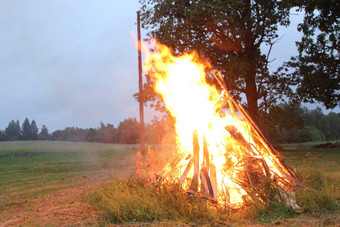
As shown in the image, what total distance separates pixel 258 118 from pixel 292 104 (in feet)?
12.8

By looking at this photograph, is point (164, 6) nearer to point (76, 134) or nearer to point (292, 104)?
point (292, 104)

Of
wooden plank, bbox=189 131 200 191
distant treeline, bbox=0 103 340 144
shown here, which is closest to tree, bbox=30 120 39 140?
distant treeline, bbox=0 103 340 144

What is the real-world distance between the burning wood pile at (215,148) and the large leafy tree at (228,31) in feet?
33.2

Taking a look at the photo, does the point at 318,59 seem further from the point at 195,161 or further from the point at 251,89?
the point at 195,161

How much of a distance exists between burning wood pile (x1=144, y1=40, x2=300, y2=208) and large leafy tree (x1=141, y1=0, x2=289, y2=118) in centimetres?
1011

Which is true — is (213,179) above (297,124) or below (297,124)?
below

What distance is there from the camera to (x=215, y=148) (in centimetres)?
804

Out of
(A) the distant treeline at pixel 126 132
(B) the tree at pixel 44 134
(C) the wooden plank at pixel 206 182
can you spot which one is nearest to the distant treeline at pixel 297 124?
(A) the distant treeline at pixel 126 132

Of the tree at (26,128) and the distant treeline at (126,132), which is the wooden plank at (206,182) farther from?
the tree at (26,128)

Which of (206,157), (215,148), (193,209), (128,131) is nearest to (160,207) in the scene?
(193,209)

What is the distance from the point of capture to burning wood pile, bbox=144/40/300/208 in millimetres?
6934

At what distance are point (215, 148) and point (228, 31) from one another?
13.3 m

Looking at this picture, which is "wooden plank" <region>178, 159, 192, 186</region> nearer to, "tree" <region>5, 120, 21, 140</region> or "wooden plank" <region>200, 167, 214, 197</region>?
"wooden plank" <region>200, 167, 214, 197</region>

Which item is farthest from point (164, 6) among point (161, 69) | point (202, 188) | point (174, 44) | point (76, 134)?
point (76, 134)
